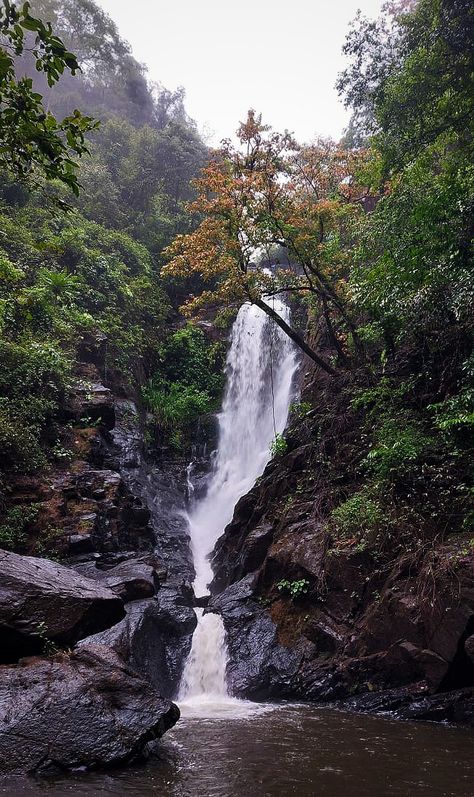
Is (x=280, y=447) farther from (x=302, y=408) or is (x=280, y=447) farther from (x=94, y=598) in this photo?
(x=94, y=598)

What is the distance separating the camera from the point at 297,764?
4.96 meters

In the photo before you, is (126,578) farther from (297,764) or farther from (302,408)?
(302,408)

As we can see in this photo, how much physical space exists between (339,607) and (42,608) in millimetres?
5192

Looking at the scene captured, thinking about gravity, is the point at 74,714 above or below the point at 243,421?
below

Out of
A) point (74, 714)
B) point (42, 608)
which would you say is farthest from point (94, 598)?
point (74, 714)

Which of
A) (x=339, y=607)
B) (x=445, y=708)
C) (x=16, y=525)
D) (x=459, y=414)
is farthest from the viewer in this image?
(x=16, y=525)

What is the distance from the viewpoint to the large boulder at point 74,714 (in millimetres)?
4473

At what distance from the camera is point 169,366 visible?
2108 centimetres

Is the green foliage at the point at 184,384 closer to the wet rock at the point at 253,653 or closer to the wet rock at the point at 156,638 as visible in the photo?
the wet rock at the point at 156,638

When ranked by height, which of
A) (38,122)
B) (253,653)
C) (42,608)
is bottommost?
(253,653)

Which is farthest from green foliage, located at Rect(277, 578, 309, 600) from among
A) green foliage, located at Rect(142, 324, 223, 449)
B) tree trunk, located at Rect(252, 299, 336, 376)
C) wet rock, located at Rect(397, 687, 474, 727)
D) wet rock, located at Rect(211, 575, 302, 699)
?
green foliage, located at Rect(142, 324, 223, 449)

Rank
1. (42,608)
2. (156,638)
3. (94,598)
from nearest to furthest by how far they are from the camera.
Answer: (42,608) < (94,598) < (156,638)

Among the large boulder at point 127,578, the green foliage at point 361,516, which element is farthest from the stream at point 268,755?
A: the green foliage at point 361,516

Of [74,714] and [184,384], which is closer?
[74,714]
